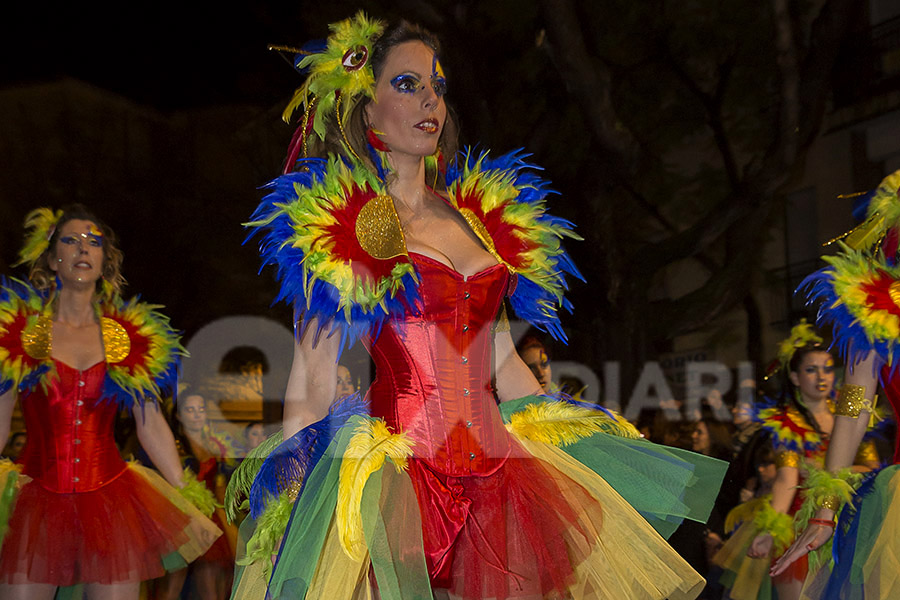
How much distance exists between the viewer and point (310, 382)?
2.31 meters

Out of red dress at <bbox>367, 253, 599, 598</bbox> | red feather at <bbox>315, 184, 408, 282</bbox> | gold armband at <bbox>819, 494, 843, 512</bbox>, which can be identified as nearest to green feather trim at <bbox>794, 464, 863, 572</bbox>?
gold armband at <bbox>819, 494, 843, 512</bbox>

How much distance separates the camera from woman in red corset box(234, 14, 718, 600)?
6.96 ft

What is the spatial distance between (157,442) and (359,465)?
99.2 inches

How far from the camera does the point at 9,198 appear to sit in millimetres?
9602

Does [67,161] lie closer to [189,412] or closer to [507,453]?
[189,412]

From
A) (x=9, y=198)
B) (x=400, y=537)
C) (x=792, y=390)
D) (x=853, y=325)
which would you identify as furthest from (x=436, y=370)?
(x=9, y=198)

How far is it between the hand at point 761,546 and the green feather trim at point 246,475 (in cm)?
292

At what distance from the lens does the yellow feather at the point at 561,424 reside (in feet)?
8.19

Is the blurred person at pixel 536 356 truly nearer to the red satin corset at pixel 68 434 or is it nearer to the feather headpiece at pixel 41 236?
the red satin corset at pixel 68 434

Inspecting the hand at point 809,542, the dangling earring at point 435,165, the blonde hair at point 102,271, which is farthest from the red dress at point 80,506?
the hand at point 809,542

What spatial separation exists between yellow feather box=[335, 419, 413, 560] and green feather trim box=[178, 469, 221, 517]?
7.89ft

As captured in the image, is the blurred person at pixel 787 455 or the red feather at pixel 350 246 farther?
the blurred person at pixel 787 455

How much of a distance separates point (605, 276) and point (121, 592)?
6204 mm

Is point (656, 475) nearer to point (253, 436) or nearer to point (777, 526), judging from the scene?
point (777, 526)
